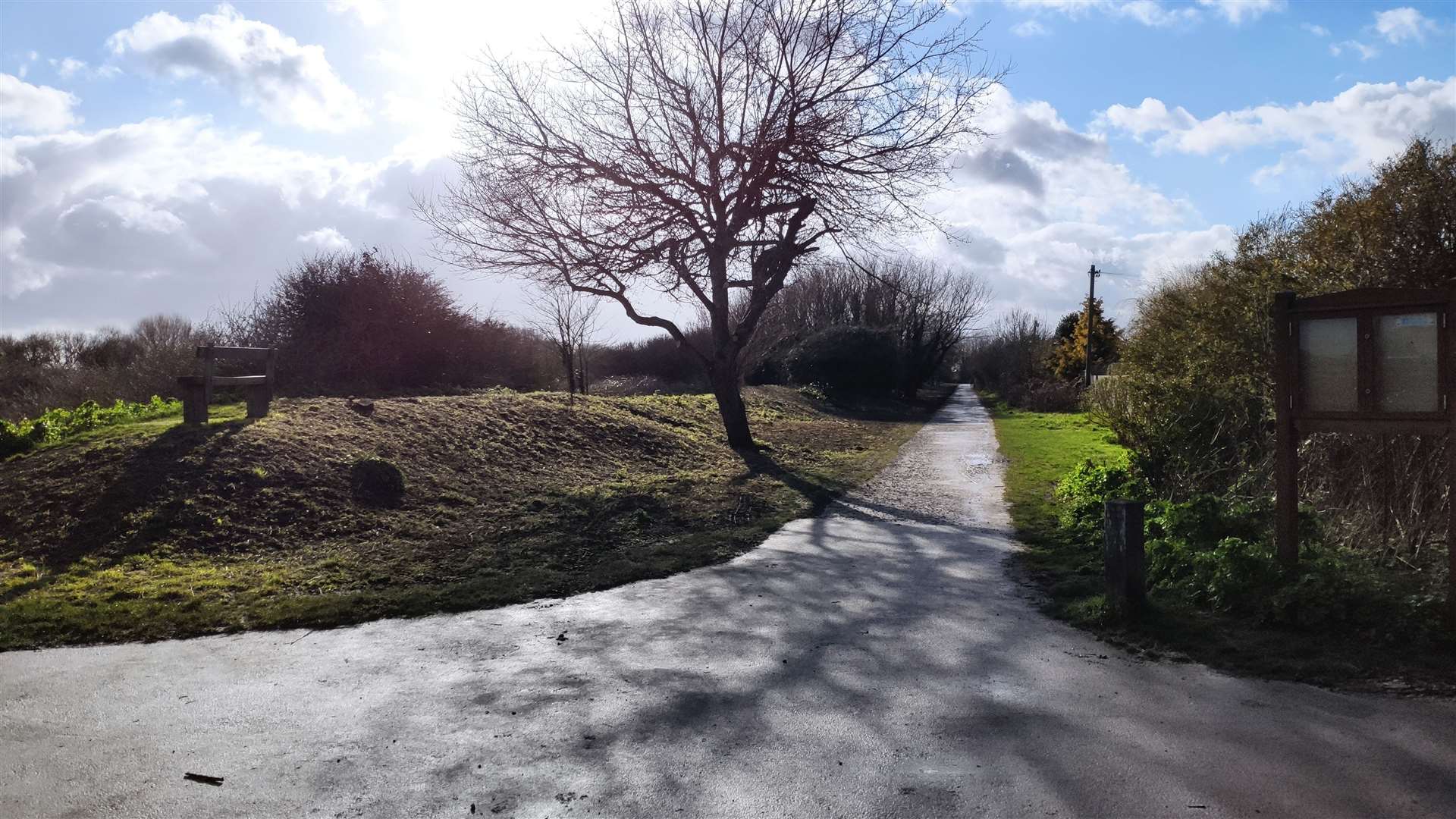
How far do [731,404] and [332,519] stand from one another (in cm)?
985

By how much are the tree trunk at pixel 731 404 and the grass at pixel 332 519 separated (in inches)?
118

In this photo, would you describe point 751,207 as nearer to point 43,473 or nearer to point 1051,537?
point 1051,537

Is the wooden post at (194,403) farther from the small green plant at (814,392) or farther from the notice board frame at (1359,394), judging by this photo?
the small green plant at (814,392)

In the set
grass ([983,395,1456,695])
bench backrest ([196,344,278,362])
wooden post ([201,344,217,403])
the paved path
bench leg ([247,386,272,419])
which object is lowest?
the paved path

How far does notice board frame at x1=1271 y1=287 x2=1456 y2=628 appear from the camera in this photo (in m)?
5.90

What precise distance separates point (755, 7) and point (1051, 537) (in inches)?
405

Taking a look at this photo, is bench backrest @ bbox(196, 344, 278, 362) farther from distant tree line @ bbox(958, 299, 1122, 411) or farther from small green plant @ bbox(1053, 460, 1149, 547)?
distant tree line @ bbox(958, 299, 1122, 411)

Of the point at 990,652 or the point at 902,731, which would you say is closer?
the point at 902,731

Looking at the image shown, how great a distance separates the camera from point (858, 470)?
16969 millimetres

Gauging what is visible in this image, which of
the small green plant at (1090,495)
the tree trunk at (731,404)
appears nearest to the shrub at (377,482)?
the small green plant at (1090,495)

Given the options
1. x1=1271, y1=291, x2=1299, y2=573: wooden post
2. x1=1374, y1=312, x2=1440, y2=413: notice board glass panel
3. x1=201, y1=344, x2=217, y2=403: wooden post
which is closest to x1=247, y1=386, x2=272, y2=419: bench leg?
x1=201, y1=344, x2=217, y2=403: wooden post

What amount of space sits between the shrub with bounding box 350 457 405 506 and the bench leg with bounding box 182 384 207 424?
6.70ft

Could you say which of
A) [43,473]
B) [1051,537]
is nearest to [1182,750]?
[1051,537]

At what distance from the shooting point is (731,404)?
740 inches
